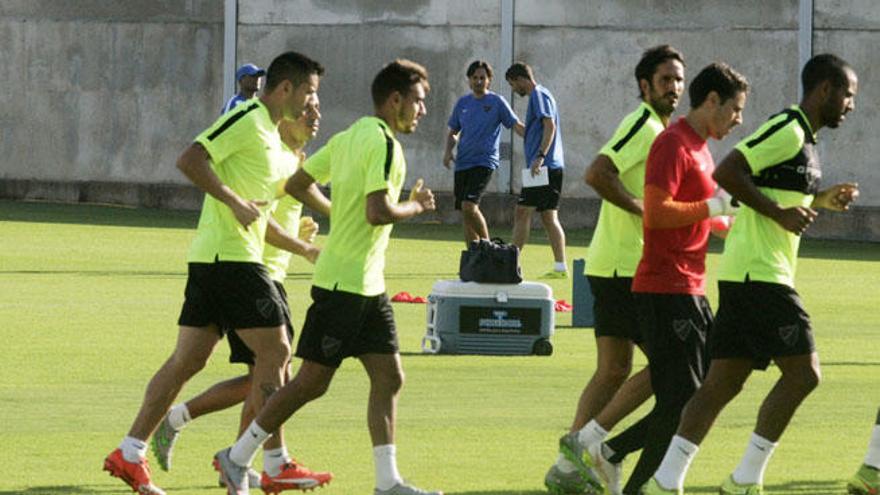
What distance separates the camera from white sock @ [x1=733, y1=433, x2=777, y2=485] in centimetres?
983

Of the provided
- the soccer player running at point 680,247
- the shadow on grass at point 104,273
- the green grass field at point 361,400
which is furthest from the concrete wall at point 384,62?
the soccer player running at point 680,247

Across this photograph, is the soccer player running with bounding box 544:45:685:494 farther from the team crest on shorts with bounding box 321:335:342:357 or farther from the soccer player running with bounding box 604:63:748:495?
the team crest on shorts with bounding box 321:335:342:357

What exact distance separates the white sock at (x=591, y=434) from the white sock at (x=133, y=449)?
193 cm

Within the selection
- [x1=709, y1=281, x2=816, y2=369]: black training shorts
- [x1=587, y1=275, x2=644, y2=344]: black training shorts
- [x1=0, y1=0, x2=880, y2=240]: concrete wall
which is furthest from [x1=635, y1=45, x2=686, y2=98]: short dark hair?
[x1=0, y1=0, x2=880, y2=240]: concrete wall

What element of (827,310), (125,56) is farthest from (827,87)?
(125,56)

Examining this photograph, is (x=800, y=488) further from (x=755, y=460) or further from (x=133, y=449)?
(x=133, y=449)

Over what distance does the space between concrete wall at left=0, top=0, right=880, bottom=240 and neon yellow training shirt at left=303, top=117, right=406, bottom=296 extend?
76.7 ft

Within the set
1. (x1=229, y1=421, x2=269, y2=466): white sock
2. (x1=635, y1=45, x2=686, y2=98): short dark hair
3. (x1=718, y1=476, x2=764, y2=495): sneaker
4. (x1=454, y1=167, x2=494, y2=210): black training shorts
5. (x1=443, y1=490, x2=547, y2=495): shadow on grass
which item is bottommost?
(x1=443, y1=490, x2=547, y2=495): shadow on grass

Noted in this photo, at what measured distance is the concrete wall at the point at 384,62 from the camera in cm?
3369

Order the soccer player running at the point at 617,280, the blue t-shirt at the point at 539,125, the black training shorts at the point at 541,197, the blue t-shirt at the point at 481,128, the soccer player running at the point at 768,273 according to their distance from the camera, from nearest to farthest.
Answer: the soccer player running at the point at 768,273 → the soccer player running at the point at 617,280 → the black training shorts at the point at 541,197 → the blue t-shirt at the point at 539,125 → the blue t-shirt at the point at 481,128

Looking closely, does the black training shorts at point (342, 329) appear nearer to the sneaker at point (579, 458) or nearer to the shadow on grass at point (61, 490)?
the sneaker at point (579, 458)

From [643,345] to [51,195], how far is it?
95.4ft

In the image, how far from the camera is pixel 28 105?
128 feet

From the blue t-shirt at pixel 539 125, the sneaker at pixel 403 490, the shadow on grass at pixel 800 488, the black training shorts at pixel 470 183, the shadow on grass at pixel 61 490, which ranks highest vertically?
the blue t-shirt at pixel 539 125
